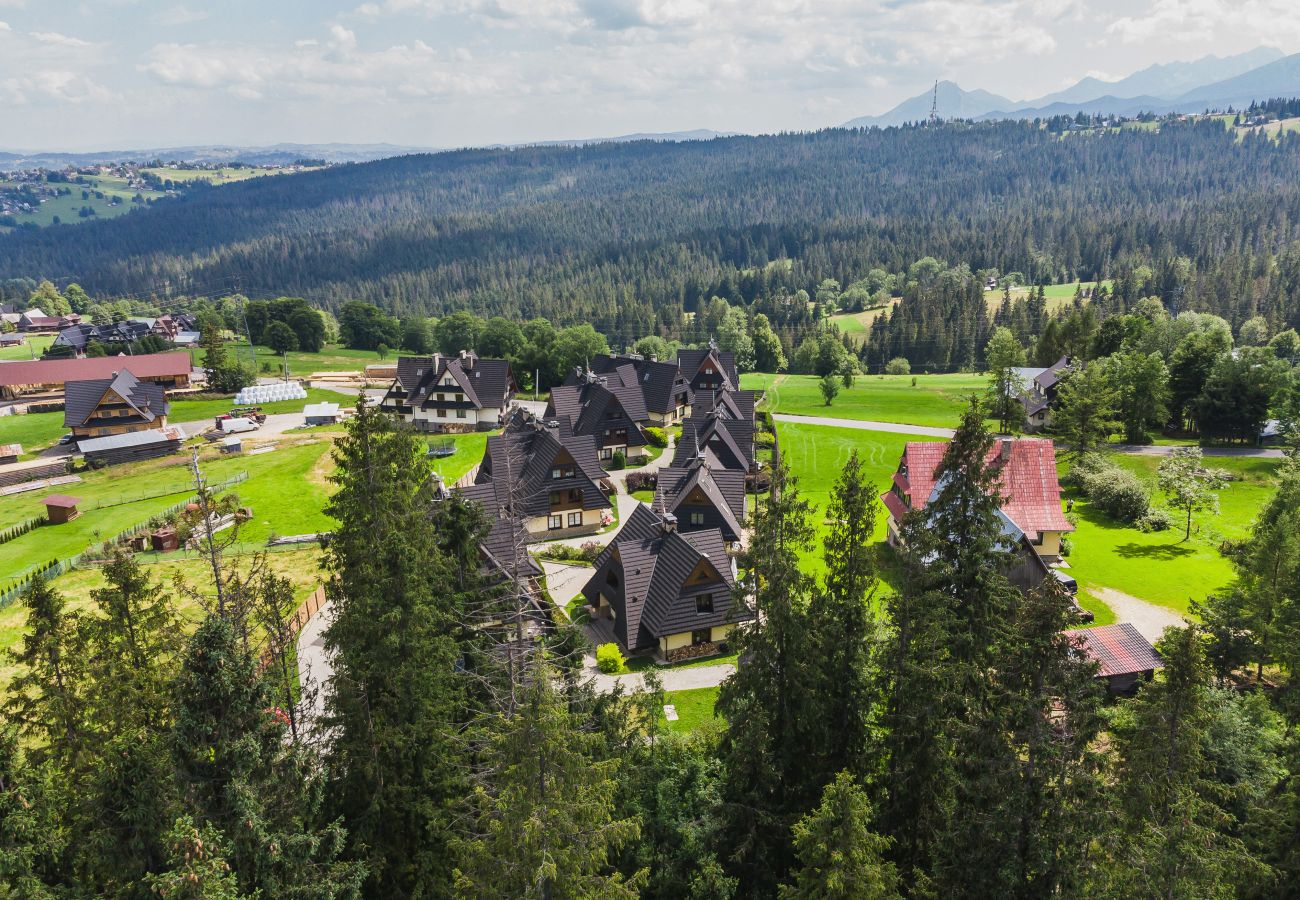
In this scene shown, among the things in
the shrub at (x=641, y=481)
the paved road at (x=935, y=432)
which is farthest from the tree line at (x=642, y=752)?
the paved road at (x=935, y=432)

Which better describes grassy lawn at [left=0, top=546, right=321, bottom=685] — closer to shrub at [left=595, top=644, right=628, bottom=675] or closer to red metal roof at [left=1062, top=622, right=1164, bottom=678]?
shrub at [left=595, top=644, right=628, bottom=675]

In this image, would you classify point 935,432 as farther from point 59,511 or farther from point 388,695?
point 59,511

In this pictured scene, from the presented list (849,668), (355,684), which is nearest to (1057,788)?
(849,668)

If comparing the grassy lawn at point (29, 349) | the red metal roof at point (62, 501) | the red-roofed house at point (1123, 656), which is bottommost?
the red metal roof at point (62, 501)

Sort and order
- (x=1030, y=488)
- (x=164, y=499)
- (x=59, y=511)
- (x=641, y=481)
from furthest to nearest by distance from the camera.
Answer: (x=164, y=499) < (x=641, y=481) < (x=59, y=511) < (x=1030, y=488)

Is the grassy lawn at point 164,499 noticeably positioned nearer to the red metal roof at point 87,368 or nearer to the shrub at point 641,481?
the shrub at point 641,481

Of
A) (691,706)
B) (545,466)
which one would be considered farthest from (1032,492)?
(545,466)

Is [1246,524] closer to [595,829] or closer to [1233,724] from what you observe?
[1233,724]
